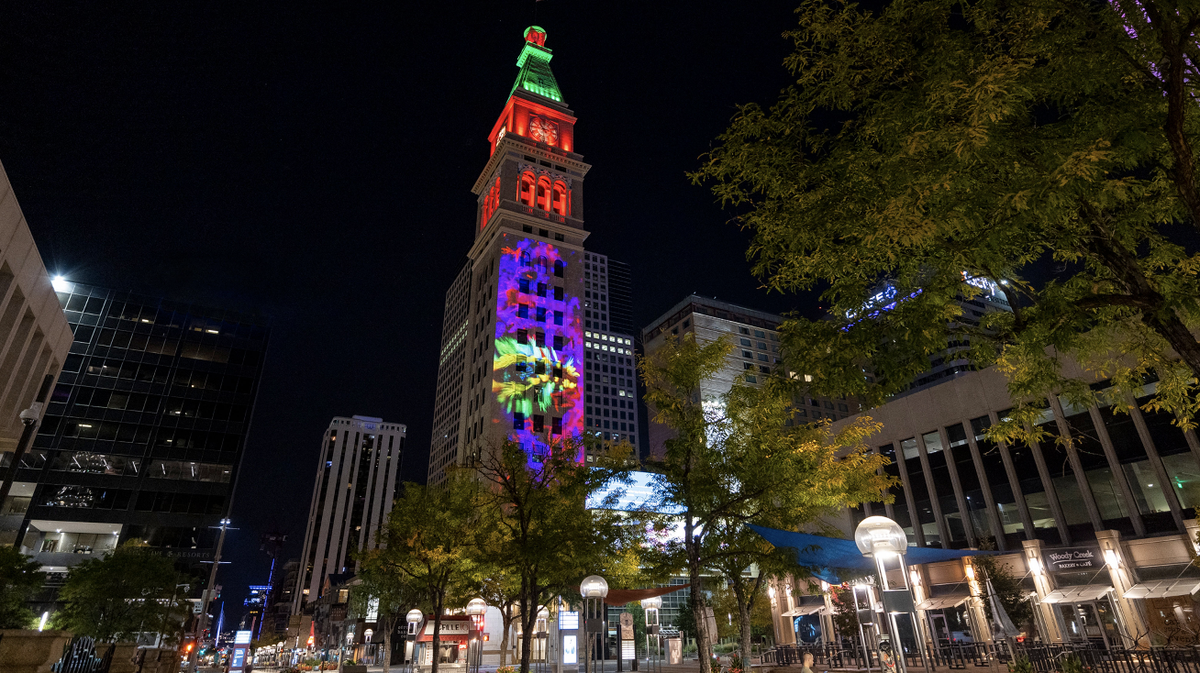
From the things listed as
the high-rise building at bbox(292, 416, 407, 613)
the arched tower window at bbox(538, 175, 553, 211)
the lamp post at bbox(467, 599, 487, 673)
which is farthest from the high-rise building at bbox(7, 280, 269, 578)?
the high-rise building at bbox(292, 416, 407, 613)

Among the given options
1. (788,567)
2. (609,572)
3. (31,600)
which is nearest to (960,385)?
(788,567)

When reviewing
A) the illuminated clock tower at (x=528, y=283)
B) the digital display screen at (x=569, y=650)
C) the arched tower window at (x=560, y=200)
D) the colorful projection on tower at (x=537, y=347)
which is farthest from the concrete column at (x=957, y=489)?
the arched tower window at (x=560, y=200)

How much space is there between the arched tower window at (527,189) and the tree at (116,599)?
5510 cm

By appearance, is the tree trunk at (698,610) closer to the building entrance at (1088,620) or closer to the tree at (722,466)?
the tree at (722,466)

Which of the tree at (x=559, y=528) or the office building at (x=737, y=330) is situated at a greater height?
the office building at (x=737, y=330)

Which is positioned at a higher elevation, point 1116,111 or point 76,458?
point 76,458

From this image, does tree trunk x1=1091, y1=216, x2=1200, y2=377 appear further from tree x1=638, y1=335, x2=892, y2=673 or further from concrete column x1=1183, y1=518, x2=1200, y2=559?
concrete column x1=1183, y1=518, x2=1200, y2=559

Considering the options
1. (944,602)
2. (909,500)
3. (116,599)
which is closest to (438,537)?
(116,599)

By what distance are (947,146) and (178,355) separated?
255 feet

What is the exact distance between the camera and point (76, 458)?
5809cm

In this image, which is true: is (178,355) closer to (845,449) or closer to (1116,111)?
(845,449)

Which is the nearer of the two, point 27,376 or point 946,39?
point 946,39

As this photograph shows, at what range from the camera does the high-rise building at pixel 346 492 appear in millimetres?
176625

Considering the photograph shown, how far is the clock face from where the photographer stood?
8575cm
